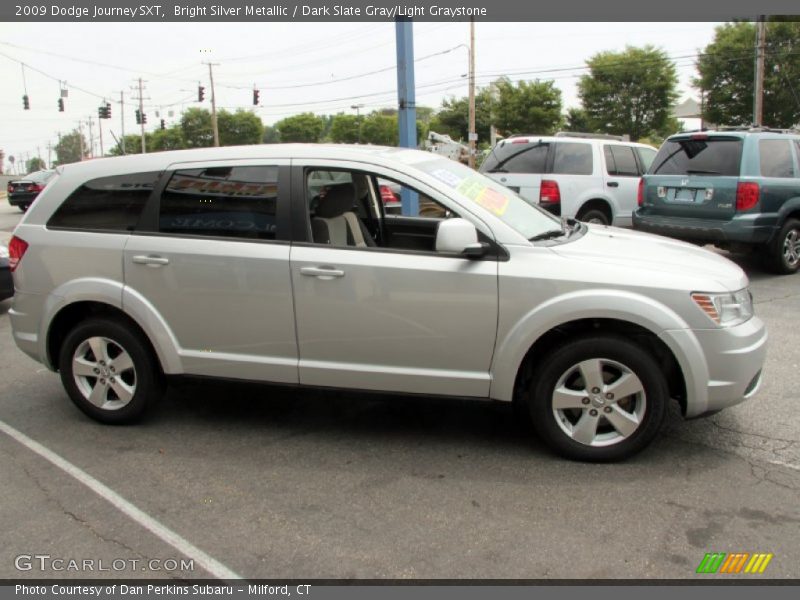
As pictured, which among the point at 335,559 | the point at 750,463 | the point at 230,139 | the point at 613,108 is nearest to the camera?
the point at 335,559

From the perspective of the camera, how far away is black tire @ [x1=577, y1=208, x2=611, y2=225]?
11125mm

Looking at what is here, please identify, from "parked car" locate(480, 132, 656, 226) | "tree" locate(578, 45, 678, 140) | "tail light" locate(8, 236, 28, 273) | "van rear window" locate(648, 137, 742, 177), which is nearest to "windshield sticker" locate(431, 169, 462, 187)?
"tail light" locate(8, 236, 28, 273)

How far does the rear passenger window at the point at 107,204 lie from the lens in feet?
14.3

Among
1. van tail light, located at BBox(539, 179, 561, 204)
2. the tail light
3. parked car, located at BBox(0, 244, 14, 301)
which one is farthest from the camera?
van tail light, located at BBox(539, 179, 561, 204)

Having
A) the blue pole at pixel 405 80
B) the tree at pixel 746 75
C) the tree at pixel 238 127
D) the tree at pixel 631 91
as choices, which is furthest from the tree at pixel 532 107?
the tree at pixel 238 127

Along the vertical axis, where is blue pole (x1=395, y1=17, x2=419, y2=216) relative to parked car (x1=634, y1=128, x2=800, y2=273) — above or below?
above

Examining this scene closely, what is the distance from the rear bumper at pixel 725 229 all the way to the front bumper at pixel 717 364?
17.1 ft

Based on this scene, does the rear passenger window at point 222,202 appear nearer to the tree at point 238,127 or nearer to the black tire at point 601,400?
the black tire at point 601,400

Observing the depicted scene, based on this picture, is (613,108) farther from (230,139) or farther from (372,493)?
(230,139)

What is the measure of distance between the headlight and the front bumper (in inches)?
1.6

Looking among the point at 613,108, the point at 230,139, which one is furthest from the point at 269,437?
the point at 230,139

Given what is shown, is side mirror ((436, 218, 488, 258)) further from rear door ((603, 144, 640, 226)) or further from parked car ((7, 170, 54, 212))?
parked car ((7, 170, 54, 212))

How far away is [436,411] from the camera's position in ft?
15.2

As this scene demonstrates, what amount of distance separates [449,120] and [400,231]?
68834mm
